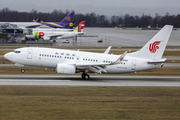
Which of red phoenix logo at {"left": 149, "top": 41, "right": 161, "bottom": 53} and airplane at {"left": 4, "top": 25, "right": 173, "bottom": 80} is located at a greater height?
red phoenix logo at {"left": 149, "top": 41, "right": 161, "bottom": 53}

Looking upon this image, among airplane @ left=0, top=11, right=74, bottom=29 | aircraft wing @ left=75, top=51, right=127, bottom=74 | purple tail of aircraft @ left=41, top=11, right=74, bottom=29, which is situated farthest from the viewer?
airplane @ left=0, top=11, right=74, bottom=29

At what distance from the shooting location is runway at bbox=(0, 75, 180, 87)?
33541mm

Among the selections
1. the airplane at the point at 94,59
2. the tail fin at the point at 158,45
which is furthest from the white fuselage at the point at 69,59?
the tail fin at the point at 158,45

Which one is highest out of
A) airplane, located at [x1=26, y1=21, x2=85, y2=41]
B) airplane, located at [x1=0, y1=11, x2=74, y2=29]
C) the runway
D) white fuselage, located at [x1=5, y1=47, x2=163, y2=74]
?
airplane, located at [x1=0, y1=11, x2=74, y2=29]

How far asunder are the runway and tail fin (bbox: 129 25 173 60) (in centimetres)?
341

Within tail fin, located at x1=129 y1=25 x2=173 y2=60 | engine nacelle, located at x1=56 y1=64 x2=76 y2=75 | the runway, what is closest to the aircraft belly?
the runway

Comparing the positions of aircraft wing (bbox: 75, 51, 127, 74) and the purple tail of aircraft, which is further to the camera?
the purple tail of aircraft

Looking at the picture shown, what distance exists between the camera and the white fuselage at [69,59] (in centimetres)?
3653

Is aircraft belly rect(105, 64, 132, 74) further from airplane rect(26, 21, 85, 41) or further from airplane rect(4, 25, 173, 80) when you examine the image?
airplane rect(26, 21, 85, 41)

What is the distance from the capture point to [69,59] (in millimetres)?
36688
